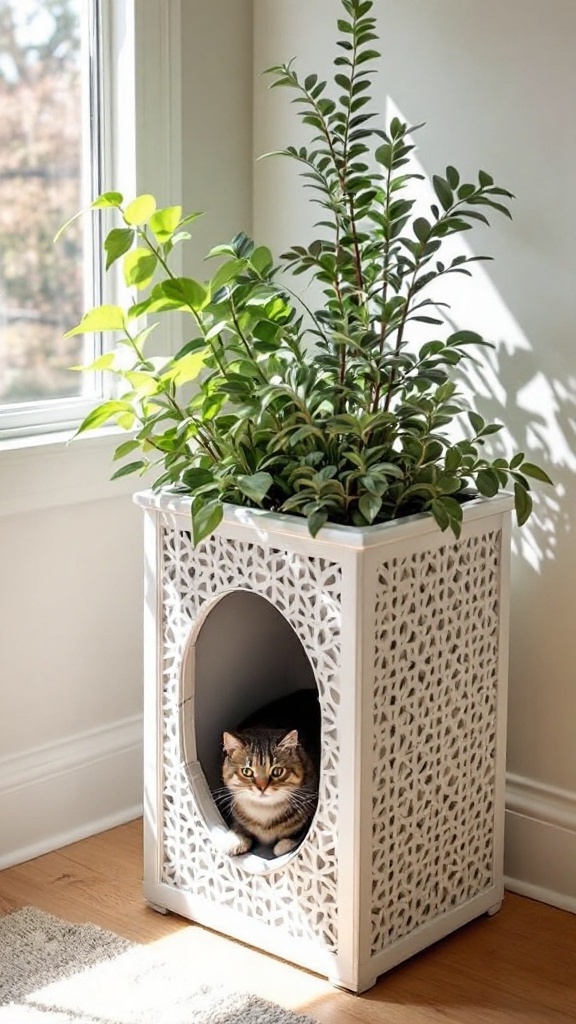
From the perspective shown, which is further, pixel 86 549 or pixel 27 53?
pixel 86 549

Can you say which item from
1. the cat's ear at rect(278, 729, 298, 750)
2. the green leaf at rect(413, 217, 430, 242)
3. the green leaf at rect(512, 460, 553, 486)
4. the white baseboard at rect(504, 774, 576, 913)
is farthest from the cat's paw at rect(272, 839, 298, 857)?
the green leaf at rect(413, 217, 430, 242)

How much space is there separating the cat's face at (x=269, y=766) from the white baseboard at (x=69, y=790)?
48 centimetres

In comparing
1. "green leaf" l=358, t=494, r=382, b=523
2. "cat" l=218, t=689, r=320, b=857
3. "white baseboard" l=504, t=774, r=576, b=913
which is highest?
"green leaf" l=358, t=494, r=382, b=523

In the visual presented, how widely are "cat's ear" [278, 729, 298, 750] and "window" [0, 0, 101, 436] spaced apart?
0.74m

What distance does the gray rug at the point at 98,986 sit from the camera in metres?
1.90

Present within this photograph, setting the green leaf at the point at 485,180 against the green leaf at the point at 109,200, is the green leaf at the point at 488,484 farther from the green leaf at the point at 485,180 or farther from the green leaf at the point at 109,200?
the green leaf at the point at 109,200

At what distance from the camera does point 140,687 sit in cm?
263

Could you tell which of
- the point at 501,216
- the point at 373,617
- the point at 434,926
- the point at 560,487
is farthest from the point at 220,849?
the point at 501,216

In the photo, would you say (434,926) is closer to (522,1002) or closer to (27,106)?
(522,1002)

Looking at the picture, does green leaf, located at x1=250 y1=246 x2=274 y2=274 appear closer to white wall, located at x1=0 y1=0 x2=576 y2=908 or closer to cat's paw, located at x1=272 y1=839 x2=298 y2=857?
white wall, located at x1=0 y1=0 x2=576 y2=908

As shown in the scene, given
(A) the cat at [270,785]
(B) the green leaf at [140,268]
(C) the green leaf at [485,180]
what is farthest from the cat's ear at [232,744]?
(C) the green leaf at [485,180]

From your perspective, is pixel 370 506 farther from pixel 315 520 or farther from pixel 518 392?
pixel 518 392

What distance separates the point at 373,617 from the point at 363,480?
7.9 inches

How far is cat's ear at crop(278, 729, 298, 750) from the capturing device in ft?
6.91
